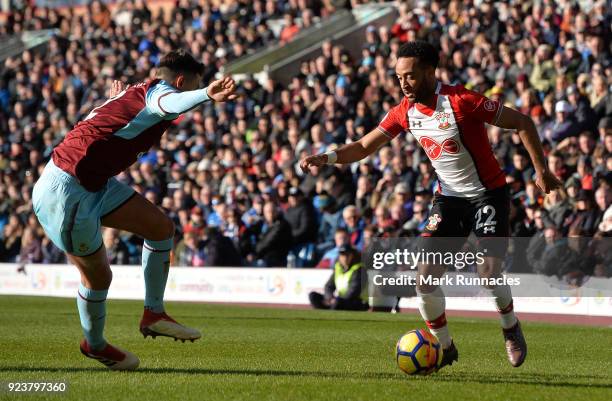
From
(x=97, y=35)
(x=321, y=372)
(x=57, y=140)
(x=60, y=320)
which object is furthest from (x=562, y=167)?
(x=97, y=35)

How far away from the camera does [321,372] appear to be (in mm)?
8906

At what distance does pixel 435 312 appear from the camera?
957cm

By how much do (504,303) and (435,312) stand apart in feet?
1.93

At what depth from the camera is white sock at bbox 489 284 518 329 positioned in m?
9.52

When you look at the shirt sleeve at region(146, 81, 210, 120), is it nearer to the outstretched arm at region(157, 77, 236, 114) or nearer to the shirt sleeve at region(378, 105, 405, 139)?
the outstretched arm at region(157, 77, 236, 114)

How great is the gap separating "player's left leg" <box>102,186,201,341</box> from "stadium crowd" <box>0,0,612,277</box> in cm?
864

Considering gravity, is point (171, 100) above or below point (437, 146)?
above

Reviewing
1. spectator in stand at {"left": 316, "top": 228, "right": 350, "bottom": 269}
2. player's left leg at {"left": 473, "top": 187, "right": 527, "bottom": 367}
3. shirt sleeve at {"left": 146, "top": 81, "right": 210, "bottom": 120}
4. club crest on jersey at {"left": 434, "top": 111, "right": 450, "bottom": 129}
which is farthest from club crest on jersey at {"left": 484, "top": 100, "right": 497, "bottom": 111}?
spectator in stand at {"left": 316, "top": 228, "right": 350, "bottom": 269}

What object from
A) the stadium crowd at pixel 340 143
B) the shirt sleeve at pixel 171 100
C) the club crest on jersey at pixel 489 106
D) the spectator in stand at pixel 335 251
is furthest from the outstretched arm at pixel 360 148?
the spectator in stand at pixel 335 251

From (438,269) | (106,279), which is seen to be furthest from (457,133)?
(106,279)

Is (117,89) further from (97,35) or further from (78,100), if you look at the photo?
(97,35)

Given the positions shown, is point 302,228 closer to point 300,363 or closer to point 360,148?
point 360,148

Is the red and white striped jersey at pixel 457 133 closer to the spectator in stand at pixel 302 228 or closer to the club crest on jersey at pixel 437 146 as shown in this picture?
the club crest on jersey at pixel 437 146

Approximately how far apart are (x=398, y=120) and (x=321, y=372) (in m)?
2.31
